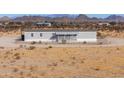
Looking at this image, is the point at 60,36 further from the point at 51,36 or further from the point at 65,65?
the point at 65,65

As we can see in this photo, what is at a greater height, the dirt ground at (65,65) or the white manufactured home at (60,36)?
the dirt ground at (65,65)

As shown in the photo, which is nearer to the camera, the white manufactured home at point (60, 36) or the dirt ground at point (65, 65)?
the dirt ground at point (65, 65)

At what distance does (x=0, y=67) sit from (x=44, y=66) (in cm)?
251

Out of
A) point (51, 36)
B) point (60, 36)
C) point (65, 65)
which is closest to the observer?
point (65, 65)

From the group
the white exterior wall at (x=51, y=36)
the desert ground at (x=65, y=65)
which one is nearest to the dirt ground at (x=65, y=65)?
the desert ground at (x=65, y=65)

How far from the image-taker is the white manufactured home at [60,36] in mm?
42750

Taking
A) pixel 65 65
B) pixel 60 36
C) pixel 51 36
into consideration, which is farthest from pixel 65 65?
pixel 51 36

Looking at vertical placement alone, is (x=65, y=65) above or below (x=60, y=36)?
above

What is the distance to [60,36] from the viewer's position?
4294 cm

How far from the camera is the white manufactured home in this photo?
42.8m

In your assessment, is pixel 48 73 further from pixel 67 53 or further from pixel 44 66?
pixel 67 53

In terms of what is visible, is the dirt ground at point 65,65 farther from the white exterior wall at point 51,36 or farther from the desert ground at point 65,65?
the white exterior wall at point 51,36

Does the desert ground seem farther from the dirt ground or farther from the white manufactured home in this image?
the white manufactured home

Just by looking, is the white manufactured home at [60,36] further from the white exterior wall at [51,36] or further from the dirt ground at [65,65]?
the dirt ground at [65,65]
